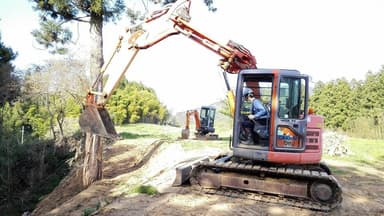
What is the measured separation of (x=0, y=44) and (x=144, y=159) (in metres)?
9.48

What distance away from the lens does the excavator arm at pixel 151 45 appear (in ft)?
19.9

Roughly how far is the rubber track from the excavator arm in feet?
4.16

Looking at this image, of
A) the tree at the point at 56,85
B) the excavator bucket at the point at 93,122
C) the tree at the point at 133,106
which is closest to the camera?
the excavator bucket at the point at 93,122

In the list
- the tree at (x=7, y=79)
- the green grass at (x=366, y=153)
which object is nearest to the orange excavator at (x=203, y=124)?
the green grass at (x=366, y=153)

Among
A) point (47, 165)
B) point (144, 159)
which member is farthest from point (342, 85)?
point (47, 165)

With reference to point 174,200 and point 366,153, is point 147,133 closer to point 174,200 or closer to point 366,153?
point 366,153

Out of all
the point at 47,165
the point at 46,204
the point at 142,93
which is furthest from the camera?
the point at 142,93

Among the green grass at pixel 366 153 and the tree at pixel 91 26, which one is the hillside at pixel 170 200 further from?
the green grass at pixel 366 153

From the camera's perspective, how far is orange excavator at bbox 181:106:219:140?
731 inches

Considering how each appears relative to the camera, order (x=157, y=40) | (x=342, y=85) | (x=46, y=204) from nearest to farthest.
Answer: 1. (x=157, y=40)
2. (x=46, y=204)
3. (x=342, y=85)

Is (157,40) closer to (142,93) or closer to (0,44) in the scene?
(0,44)

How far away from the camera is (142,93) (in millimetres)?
41594

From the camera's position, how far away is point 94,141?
7680mm

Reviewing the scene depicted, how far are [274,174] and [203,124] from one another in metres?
14.2
